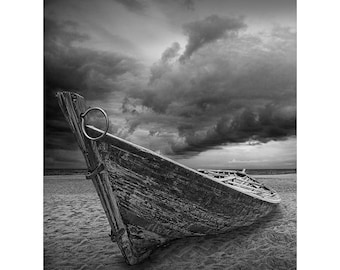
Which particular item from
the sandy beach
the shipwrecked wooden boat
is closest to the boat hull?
the shipwrecked wooden boat

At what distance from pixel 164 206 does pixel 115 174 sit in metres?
0.38

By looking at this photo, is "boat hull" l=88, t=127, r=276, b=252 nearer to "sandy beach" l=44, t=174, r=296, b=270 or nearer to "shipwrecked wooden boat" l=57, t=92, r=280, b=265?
"shipwrecked wooden boat" l=57, t=92, r=280, b=265

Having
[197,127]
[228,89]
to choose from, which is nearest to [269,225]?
[197,127]

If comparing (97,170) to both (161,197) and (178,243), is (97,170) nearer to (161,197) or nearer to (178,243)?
(161,197)

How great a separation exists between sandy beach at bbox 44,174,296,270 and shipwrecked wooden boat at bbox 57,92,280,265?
0.32 metres

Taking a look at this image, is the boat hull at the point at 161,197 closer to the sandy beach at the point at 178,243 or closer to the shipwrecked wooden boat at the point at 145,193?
the shipwrecked wooden boat at the point at 145,193

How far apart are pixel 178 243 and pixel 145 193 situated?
730mm

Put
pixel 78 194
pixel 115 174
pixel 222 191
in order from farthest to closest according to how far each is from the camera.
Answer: pixel 78 194 < pixel 222 191 < pixel 115 174

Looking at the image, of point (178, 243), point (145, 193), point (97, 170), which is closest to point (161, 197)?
point (145, 193)

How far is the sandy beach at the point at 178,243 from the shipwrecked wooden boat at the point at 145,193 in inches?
12.8

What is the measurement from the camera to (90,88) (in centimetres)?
314

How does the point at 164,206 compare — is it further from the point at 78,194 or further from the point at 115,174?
the point at 78,194

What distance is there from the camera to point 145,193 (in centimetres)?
199

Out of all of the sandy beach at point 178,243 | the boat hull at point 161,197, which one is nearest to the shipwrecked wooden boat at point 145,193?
the boat hull at point 161,197
